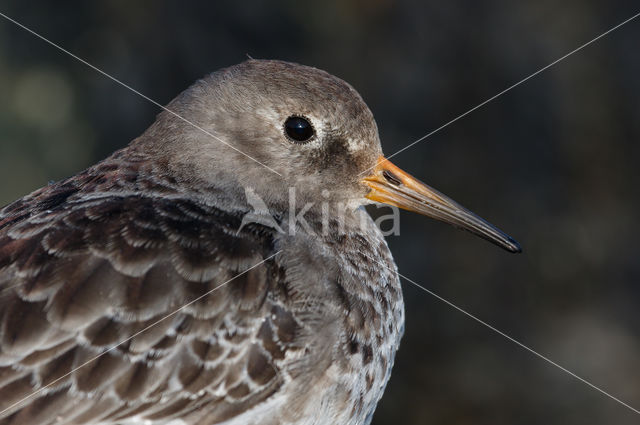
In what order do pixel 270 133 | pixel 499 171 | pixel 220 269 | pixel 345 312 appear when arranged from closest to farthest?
pixel 220 269 < pixel 345 312 < pixel 270 133 < pixel 499 171

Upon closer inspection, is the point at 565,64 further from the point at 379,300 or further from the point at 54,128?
the point at 54,128

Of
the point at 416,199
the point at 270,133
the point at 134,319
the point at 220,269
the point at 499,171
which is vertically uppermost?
the point at 499,171

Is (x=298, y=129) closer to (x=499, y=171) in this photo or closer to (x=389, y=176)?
(x=389, y=176)

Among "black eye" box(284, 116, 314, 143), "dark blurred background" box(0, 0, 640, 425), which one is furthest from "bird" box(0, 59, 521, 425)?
"dark blurred background" box(0, 0, 640, 425)

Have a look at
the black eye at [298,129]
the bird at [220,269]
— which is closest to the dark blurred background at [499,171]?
the bird at [220,269]

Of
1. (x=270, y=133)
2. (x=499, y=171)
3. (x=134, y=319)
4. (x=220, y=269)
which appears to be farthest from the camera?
(x=499, y=171)

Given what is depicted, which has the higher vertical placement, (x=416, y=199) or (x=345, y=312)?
(x=416, y=199)

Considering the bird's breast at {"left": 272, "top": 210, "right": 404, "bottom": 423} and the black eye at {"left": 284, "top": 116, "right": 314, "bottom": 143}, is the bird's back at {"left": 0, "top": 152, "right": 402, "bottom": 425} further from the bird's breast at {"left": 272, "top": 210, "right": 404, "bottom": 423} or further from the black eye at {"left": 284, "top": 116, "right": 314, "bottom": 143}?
the black eye at {"left": 284, "top": 116, "right": 314, "bottom": 143}

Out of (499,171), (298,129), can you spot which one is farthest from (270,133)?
(499,171)
